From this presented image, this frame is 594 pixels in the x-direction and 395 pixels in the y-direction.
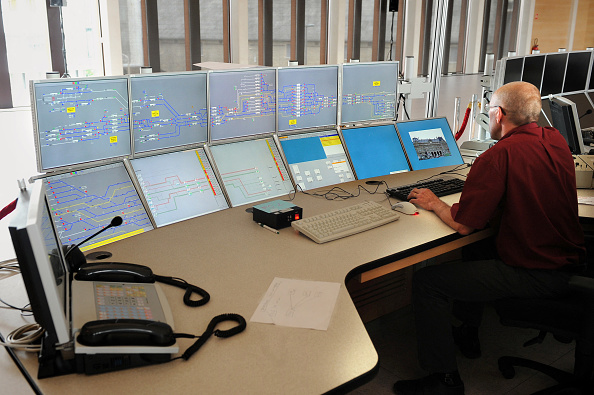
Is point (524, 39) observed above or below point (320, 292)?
above

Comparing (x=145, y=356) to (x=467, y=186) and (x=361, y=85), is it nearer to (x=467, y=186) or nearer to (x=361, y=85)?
(x=467, y=186)

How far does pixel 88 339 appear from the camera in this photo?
1.19 m

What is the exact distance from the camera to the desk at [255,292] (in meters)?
1.21

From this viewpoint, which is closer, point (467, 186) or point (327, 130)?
point (467, 186)

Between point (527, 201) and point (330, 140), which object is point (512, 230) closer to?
point (527, 201)

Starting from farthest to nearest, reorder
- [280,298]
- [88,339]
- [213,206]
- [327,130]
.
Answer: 1. [327,130]
2. [213,206]
3. [280,298]
4. [88,339]

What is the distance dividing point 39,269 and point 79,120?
103cm

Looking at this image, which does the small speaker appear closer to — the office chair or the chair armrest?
the office chair

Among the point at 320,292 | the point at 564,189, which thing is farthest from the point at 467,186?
the point at 320,292

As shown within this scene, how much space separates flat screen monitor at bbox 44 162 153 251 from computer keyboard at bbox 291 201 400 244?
63cm

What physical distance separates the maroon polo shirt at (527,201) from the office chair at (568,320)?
16cm

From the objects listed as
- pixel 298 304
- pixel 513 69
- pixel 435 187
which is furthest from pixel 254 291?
pixel 513 69

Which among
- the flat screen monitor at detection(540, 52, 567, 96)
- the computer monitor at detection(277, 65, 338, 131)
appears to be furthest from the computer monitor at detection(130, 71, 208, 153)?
the flat screen monitor at detection(540, 52, 567, 96)

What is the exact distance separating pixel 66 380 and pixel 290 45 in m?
4.22
